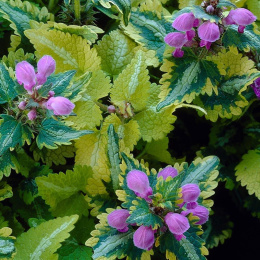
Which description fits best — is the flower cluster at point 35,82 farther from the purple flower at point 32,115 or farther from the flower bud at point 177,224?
the flower bud at point 177,224

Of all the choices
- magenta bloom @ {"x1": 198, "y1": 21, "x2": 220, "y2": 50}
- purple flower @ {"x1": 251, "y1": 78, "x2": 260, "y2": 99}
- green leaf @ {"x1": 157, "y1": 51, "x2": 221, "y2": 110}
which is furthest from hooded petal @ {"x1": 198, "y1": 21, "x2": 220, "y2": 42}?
purple flower @ {"x1": 251, "y1": 78, "x2": 260, "y2": 99}

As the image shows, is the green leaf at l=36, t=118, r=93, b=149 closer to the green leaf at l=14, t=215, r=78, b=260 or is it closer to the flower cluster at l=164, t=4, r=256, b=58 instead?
the green leaf at l=14, t=215, r=78, b=260

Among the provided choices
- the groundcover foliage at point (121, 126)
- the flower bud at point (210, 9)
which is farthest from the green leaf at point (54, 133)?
the flower bud at point (210, 9)

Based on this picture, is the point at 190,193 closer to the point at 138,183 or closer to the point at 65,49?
the point at 138,183

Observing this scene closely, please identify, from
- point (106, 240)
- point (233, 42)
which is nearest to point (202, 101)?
point (233, 42)

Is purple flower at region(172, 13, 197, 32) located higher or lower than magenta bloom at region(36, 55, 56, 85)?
higher

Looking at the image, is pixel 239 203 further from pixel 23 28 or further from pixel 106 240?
pixel 23 28
